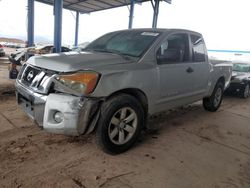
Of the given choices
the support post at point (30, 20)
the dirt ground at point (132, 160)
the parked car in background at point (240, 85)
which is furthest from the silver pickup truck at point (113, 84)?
the support post at point (30, 20)

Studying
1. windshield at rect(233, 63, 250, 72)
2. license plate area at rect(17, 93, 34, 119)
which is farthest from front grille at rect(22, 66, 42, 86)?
windshield at rect(233, 63, 250, 72)

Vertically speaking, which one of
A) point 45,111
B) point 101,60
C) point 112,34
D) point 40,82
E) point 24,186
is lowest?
point 24,186

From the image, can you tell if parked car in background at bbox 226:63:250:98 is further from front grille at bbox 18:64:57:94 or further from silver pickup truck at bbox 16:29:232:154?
front grille at bbox 18:64:57:94

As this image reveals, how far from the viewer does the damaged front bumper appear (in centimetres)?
253

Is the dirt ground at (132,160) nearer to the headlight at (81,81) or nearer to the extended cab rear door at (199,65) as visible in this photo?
the extended cab rear door at (199,65)

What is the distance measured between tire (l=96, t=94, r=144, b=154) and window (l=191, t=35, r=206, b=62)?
1.86 metres

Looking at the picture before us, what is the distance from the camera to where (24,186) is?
2.27m

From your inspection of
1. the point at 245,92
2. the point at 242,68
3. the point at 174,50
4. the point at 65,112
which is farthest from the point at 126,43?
the point at 242,68

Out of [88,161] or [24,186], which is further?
[88,161]

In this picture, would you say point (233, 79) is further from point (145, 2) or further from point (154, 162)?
point (145, 2)

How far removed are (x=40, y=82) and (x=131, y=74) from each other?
3.73 feet

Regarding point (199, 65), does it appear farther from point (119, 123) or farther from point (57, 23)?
point (57, 23)

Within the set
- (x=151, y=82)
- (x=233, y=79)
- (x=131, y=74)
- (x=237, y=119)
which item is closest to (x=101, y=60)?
(x=131, y=74)

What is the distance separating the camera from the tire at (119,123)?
2.75 meters
